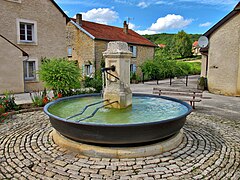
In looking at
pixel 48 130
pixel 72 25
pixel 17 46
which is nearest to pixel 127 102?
pixel 48 130

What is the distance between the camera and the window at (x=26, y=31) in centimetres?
1375

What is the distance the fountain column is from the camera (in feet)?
17.3

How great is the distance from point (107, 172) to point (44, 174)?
1.02m

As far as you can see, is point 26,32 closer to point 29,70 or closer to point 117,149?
point 29,70

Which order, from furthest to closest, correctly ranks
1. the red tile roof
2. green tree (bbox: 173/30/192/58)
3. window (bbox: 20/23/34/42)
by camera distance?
1. green tree (bbox: 173/30/192/58)
2. the red tile roof
3. window (bbox: 20/23/34/42)

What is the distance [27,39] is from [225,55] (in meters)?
13.4

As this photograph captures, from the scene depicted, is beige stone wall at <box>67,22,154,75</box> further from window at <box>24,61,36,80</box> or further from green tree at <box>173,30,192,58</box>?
green tree at <box>173,30,192,58</box>

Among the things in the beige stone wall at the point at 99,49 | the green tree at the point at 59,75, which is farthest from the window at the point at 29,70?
the beige stone wall at the point at 99,49

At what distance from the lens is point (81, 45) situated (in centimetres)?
2192

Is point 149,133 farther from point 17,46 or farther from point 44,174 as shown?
point 17,46

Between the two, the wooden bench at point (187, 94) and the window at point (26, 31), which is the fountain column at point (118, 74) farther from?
the window at point (26, 31)

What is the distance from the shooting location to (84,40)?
2148cm

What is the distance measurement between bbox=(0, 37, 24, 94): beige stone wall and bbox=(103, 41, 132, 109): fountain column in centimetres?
933

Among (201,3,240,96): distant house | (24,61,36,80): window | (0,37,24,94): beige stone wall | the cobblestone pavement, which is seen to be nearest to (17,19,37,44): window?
(24,61,36,80): window
